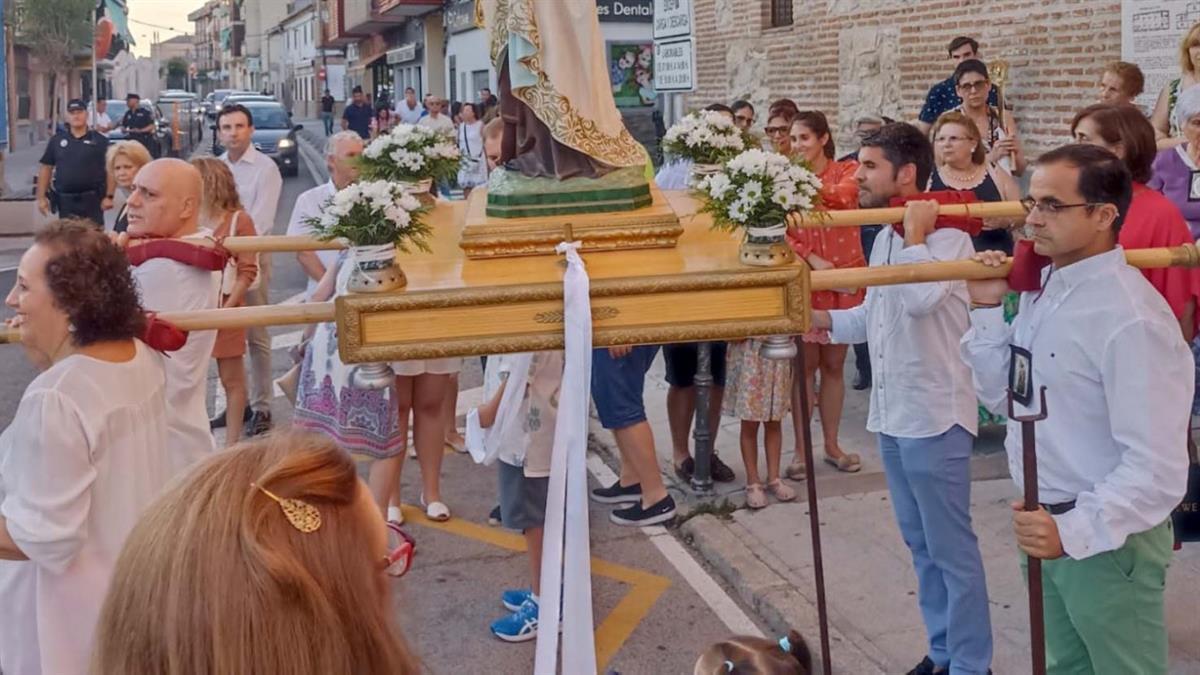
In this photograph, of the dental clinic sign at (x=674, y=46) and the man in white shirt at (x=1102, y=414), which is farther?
the dental clinic sign at (x=674, y=46)

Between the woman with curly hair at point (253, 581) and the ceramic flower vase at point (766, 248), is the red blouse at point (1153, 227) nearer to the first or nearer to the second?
the ceramic flower vase at point (766, 248)

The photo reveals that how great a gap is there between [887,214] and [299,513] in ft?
8.31

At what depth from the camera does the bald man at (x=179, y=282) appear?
4.09 meters

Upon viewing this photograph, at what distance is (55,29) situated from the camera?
133 ft

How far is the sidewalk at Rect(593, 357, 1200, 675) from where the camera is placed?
489 centimetres

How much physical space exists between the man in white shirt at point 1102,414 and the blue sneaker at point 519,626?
7.89 ft

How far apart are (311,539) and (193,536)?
14cm

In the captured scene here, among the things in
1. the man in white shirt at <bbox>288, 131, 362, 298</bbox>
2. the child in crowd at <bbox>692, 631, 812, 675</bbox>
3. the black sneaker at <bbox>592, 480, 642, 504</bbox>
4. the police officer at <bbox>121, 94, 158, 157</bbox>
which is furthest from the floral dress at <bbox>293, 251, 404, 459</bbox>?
the police officer at <bbox>121, 94, 158, 157</bbox>

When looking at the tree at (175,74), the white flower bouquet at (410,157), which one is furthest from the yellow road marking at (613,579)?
the tree at (175,74)

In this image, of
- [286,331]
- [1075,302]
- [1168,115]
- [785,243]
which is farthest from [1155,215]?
[286,331]

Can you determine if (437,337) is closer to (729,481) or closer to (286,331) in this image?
(729,481)

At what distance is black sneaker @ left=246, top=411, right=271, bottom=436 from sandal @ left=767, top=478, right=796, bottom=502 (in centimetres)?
339

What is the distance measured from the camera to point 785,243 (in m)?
3.34

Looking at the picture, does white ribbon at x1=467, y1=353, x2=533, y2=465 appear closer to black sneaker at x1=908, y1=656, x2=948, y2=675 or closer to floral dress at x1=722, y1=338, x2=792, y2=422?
black sneaker at x1=908, y1=656, x2=948, y2=675
